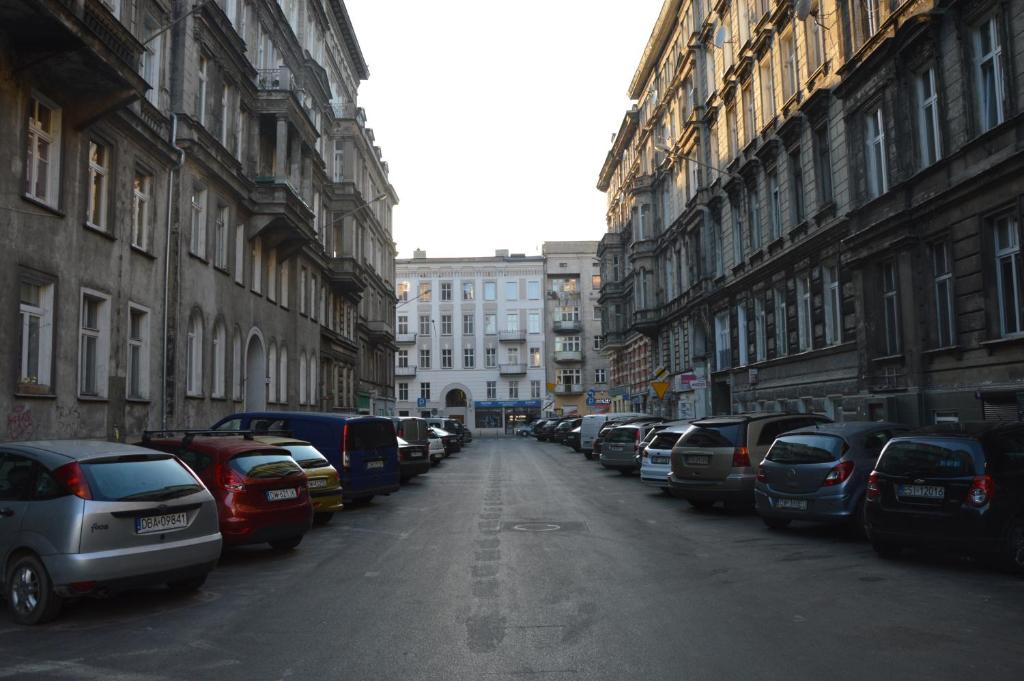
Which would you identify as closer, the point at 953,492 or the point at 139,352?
the point at 953,492

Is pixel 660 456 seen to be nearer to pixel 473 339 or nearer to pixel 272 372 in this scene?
pixel 272 372

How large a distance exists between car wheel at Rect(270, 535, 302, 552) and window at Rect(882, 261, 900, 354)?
16.0 meters

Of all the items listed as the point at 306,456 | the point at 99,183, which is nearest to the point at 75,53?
the point at 99,183

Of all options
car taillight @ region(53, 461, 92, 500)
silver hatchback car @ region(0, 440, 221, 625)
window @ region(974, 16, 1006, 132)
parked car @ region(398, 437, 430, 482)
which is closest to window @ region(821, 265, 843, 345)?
window @ region(974, 16, 1006, 132)

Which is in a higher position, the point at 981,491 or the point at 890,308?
the point at 890,308

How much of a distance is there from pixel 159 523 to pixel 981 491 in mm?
8256

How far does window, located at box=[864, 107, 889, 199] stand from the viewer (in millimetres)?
22208

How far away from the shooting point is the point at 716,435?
15.5 metres

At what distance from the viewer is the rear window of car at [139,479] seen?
7.84m

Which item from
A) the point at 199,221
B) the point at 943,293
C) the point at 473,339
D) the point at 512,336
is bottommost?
the point at 943,293

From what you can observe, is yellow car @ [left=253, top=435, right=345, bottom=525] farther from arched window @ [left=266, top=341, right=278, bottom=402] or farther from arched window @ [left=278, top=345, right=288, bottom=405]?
arched window @ [left=278, top=345, right=288, bottom=405]

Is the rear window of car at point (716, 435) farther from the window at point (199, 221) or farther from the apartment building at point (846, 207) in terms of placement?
the window at point (199, 221)

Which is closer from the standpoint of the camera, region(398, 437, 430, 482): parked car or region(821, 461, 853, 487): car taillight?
region(821, 461, 853, 487): car taillight

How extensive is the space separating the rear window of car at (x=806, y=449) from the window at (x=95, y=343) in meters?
13.5
